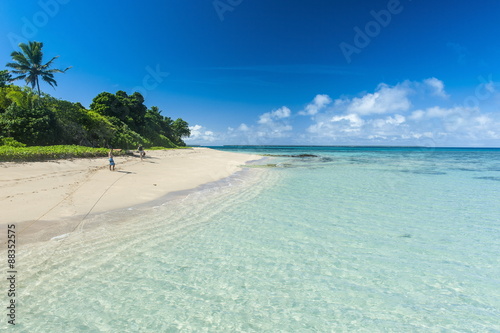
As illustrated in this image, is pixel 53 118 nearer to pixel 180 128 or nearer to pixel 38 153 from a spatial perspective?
pixel 38 153

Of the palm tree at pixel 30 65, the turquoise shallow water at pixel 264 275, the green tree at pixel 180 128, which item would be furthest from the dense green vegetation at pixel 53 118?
the green tree at pixel 180 128

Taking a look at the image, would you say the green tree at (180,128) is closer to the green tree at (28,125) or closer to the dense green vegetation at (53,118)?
the dense green vegetation at (53,118)

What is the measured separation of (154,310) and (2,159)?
68.0ft

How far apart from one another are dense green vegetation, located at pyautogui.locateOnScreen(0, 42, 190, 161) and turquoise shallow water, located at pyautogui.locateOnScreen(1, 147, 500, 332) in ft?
59.6

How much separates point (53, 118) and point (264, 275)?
35996 mm

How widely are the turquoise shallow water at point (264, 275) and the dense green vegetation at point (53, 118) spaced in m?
18.2

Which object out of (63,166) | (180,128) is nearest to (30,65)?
(63,166)

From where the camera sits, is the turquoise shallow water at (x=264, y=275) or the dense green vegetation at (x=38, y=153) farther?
the dense green vegetation at (x=38, y=153)

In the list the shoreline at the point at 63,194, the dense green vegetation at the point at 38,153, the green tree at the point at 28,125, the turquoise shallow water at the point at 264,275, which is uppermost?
the green tree at the point at 28,125

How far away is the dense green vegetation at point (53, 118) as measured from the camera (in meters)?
25.9

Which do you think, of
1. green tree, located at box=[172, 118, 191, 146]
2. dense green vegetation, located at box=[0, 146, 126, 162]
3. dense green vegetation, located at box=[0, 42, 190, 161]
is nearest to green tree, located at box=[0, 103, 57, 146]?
dense green vegetation, located at box=[0, 42, 190, 161]

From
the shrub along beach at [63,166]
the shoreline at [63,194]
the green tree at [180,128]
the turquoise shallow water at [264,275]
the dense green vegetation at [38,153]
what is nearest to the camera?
the turquoise shallow water at [264,275]

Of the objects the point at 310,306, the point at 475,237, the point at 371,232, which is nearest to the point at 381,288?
the point at 310,306

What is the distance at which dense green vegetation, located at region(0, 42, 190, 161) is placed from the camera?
25938 mm
